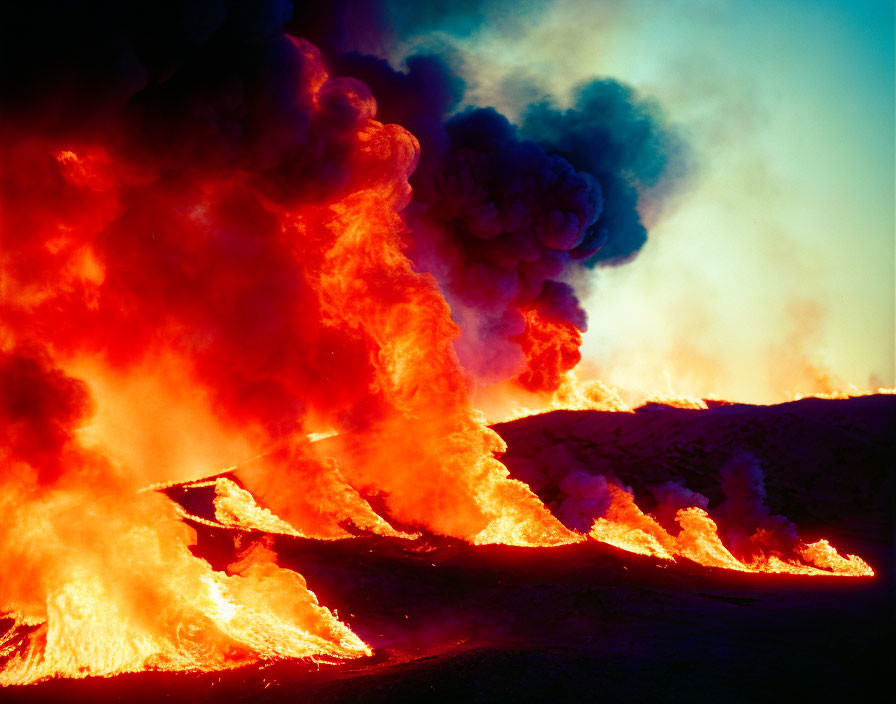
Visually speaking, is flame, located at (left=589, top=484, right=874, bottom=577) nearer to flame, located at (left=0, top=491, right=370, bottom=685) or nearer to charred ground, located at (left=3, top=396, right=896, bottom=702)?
charred ground, located at (left=3, top=396, right=896, bottom=702)

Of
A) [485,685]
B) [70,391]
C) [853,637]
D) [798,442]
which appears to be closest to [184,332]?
[70,391]

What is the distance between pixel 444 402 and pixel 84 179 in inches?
A: 441

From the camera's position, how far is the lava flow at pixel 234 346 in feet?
38.1

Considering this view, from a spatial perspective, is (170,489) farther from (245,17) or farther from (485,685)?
(485,685)

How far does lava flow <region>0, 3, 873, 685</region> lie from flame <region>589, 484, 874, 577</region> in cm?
7

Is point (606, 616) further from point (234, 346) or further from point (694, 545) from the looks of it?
point (234, 346)

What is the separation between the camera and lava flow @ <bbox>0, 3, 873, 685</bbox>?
11.6m

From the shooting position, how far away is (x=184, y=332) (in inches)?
851

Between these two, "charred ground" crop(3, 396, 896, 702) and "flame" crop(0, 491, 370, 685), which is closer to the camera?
"charred ground" crop(3, 396, 896, 702)

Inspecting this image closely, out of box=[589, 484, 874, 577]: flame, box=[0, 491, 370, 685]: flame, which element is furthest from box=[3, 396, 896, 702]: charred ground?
box=[589, 484, 874, 577]: flame

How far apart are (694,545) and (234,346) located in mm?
15340

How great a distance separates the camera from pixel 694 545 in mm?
18641

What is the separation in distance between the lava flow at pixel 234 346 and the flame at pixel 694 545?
7cm

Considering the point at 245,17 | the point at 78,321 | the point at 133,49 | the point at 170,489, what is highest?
the point at 245,17
